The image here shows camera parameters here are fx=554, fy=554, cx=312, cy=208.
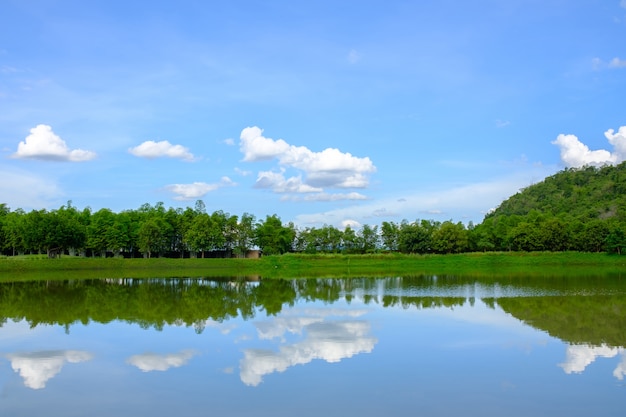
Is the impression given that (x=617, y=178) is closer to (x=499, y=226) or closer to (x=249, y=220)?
(x=499, y=226)

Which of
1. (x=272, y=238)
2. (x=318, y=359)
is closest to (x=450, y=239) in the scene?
(x=272, y=238)

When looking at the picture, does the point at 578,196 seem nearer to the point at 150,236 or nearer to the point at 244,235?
the point at 244,235

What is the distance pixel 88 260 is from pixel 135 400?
198 feet

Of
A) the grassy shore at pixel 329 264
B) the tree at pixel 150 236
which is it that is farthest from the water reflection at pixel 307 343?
the tree at pixel 150 236

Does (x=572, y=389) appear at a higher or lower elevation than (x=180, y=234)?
lower

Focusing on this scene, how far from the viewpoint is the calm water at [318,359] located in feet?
34.6

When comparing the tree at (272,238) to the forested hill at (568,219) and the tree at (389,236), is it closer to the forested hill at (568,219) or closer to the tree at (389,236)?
the tree at (389,236)

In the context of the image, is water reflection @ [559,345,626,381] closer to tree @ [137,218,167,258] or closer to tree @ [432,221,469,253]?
tree @ [137,218,167,258]

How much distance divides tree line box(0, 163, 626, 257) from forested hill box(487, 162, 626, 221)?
2.56ft

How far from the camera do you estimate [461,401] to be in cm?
1059

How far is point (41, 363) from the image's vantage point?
14320 mm

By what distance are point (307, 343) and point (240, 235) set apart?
65.2m

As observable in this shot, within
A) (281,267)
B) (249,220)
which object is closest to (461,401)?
(281,267)

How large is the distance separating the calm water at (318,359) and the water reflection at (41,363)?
0.05m
